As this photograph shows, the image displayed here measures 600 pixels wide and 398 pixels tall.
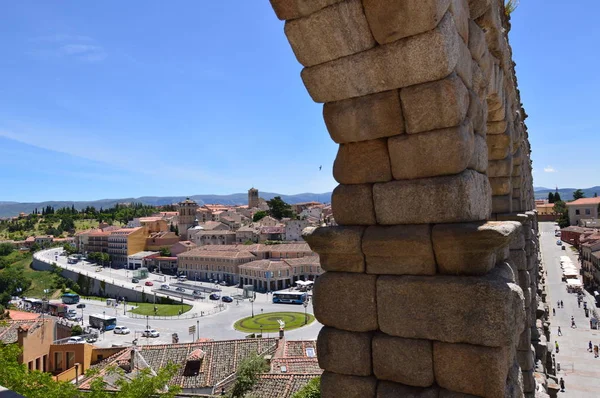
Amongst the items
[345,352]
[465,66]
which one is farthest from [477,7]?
[345,352]

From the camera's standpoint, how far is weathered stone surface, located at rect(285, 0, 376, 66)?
3.81 m

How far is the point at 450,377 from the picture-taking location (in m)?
3.55

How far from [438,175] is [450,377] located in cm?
159

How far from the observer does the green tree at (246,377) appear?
1875 cm

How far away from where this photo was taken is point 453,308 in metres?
3.53

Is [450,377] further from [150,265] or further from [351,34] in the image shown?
[150,265]

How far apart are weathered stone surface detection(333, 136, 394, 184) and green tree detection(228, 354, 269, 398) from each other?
1651 cm

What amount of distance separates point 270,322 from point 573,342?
26034mm

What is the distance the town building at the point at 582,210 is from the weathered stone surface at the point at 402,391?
89.4m

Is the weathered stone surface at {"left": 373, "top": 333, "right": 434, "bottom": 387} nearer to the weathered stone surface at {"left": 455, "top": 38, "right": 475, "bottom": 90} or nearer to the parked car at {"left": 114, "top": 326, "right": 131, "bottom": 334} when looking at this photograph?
the weathered stone surface at {"left": 455, "top": 38, "right": 475, "bottom": 90}

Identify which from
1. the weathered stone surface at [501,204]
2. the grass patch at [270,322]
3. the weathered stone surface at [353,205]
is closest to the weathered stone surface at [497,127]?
the weathered stone surface at [501,204]

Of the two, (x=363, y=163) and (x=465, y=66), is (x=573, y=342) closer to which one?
(x=465, y=66)

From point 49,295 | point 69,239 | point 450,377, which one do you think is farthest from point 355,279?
point 69,239

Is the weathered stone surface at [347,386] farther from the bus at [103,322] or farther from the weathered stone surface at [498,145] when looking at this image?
the bus at [103,322]
